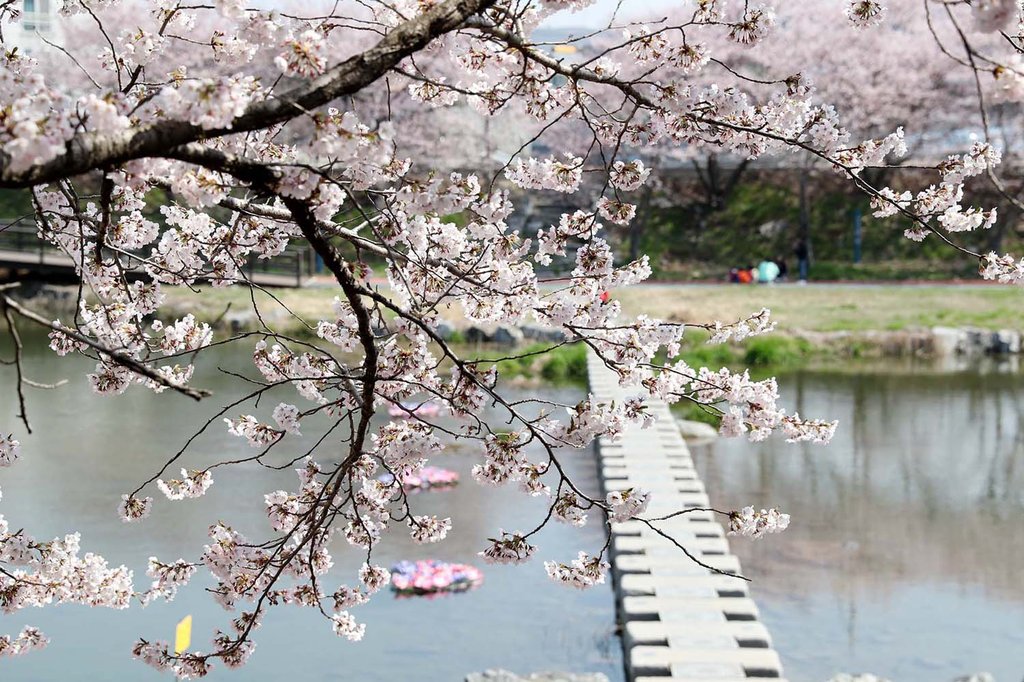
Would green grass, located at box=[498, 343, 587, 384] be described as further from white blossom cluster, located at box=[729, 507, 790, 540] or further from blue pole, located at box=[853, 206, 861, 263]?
blue pole, located at box=[853, 206, 861, 263]

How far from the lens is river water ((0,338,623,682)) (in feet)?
23.0

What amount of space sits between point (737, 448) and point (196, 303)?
1091cm

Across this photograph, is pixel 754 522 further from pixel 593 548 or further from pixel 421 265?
pixel 593 548

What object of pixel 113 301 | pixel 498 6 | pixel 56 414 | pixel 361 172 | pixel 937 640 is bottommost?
pixel 937 640

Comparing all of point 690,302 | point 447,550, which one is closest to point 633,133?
point 447,550

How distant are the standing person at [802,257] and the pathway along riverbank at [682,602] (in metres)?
17.2

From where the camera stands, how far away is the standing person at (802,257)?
25438 millimetres

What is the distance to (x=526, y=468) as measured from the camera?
13.0 feet

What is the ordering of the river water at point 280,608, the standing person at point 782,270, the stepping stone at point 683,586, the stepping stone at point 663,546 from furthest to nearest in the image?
the standing person at point 782,270 → the stepping stone at point 663,546 → the river water at point 280,608 → the stepping stone at point 683,586

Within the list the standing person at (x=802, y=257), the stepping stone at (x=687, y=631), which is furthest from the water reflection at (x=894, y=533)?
the standing person at (x=802, y=257)

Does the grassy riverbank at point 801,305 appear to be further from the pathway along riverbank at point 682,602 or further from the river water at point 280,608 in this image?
the pathway along riverbank at point 682,602

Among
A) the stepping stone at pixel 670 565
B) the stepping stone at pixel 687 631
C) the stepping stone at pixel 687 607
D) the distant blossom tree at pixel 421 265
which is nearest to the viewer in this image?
the distant blossom tree at pixel 421 265

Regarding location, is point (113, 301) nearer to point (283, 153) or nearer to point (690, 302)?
point (283, 153)

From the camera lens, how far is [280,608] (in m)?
7.91
